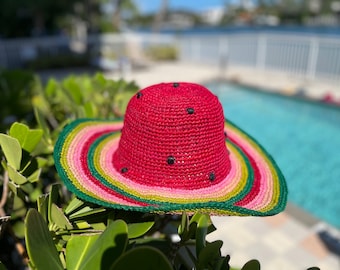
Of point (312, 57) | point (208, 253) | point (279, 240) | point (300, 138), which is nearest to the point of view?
point (208, 253)

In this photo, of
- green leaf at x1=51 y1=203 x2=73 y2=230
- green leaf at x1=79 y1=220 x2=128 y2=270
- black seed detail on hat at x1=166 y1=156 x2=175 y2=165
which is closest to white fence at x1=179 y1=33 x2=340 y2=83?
black seed detail on hat at x1=166 y1=156 x2=175 y2=165

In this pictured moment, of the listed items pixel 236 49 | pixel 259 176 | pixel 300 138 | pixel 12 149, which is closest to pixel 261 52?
pixel 236 49

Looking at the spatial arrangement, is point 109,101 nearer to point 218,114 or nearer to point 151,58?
point 218,114

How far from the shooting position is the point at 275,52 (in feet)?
38.6

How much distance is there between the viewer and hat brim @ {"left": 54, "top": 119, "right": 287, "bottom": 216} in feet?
3.17

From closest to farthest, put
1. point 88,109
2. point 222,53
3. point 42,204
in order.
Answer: point 42,204, point 88,109, point 222,53

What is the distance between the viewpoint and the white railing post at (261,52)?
12172 mm

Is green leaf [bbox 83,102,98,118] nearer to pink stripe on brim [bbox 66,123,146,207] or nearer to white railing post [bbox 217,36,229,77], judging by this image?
pink stripe on brim [bbox 66,123,146,207]

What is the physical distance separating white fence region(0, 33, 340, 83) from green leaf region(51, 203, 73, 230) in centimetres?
1031

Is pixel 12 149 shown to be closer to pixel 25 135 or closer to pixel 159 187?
pixel 25 135

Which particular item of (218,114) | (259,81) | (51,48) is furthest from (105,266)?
(51,48)

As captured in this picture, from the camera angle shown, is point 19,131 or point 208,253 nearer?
point 208,253

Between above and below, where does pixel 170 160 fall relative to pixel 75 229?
above

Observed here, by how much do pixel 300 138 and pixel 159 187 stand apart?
692 centimetres
